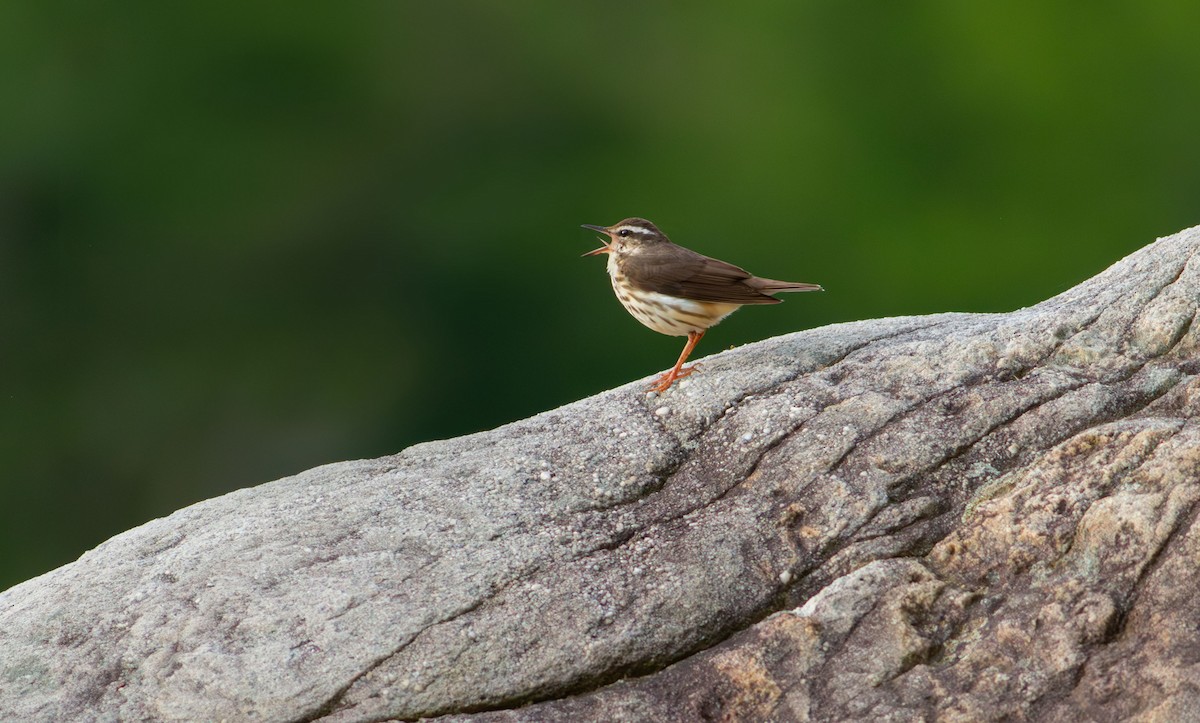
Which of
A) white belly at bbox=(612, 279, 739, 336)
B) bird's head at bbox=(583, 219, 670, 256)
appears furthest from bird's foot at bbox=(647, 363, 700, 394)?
bird's head at bbox=(583, 219, 670, 256)

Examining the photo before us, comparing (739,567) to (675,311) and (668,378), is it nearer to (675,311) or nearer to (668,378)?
(668,378)

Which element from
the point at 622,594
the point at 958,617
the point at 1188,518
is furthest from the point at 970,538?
the point at 622,594

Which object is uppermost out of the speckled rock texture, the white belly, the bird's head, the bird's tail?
the bird's head

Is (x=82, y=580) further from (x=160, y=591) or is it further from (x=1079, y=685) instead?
(x=1079, y=685)

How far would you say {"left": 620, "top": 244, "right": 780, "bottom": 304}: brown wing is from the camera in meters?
8.16

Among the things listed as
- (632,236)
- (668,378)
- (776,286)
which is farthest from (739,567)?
(632,236)

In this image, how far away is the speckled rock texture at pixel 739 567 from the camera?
5090mm

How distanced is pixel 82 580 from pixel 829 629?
3590mm

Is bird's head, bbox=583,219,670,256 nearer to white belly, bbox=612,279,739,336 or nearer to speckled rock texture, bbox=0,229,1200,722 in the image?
white belly, bbox=612,279,739,336

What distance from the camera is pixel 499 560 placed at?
5910 mm

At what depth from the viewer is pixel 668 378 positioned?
734cm

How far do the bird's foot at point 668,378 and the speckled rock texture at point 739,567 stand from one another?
16 centimetres

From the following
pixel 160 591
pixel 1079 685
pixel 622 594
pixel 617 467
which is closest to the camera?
pixel 1079 685

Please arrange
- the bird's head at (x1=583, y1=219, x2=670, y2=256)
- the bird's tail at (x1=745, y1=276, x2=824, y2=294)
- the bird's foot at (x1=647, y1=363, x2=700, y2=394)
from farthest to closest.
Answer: the bird's head at (x1=583, y1=219, x2=670, y2=256), the bird's tail at (x1=745, y1=276, x2=824, y2=294), the bird's foot at (x1=647, y1=363, x2=700, y2=394)
